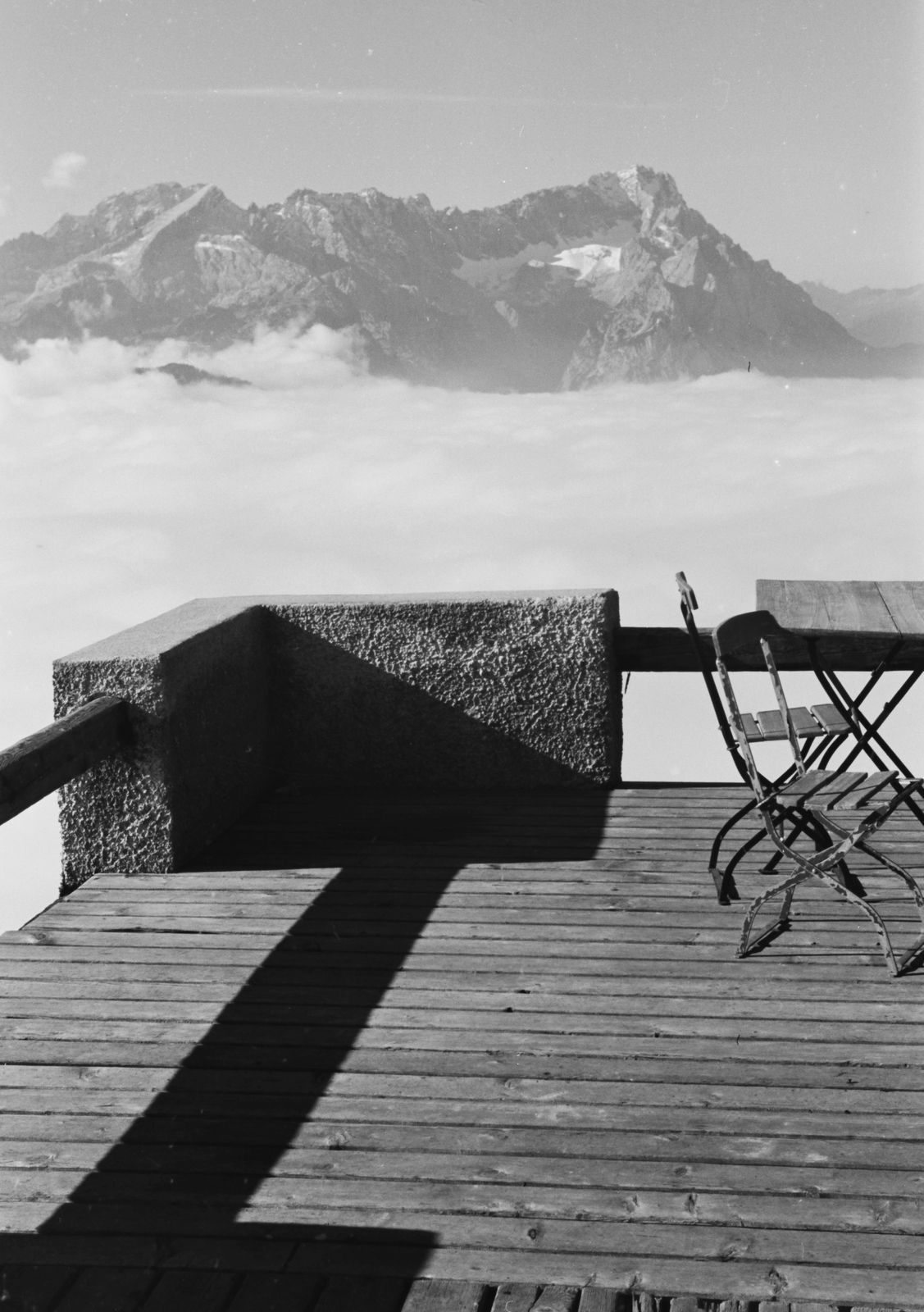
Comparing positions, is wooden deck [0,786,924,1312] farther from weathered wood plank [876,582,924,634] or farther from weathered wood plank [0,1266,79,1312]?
weathered wood plank [876,582,924,634]

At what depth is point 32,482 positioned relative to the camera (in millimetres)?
79375

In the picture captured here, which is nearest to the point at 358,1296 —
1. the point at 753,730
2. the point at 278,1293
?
the point at 278,1293

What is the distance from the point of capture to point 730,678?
3.76m

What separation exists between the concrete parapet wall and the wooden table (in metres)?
0.75

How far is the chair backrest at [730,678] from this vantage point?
3754mm

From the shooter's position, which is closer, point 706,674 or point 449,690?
point 706,674

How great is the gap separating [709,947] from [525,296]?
292ft

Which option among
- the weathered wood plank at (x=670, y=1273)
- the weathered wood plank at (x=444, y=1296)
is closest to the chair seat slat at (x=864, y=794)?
the weathered wood plank at (x=670, y=1273)

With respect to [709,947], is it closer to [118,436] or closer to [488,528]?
[488,528]

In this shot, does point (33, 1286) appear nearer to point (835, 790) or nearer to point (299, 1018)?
point (299, 1018)

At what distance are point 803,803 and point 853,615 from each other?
91 cm

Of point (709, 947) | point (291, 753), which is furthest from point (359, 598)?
point (709, 947)

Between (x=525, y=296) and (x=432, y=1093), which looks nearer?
(x=432, y=1093)

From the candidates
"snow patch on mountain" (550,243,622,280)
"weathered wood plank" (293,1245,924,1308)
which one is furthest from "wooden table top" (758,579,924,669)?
"snow patch on mountain" (550,243,622,280)
